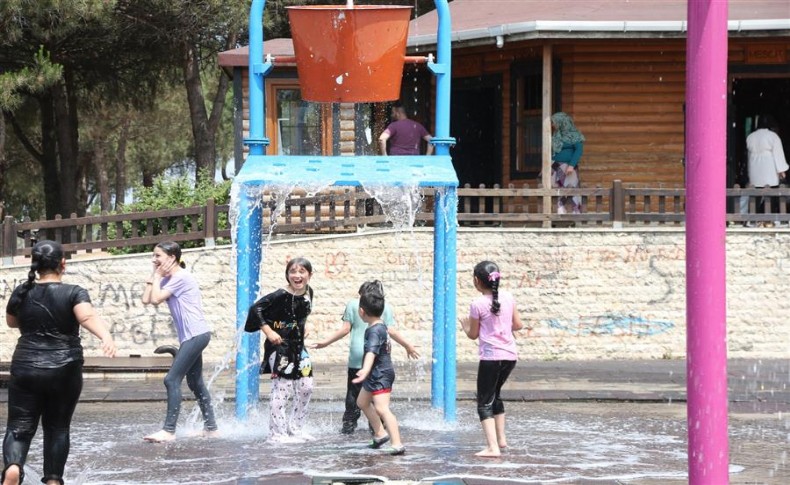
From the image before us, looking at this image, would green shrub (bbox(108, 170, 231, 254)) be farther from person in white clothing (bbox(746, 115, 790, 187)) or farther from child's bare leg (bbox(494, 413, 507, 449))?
child's bare leg (bbox(494, 413, 507, 449))

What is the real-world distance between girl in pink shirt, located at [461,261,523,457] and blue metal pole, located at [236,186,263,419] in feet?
7.69

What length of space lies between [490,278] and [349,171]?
1806 mm

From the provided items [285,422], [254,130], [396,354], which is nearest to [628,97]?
[396,354]

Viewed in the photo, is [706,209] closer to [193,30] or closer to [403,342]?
[403,342]

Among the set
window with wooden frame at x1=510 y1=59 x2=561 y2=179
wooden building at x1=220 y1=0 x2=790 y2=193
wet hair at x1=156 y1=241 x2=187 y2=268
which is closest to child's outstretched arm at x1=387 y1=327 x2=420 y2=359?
wet hair at x1=156 y1=241 x2=187 y2=268

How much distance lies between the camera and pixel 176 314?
10.7 metres

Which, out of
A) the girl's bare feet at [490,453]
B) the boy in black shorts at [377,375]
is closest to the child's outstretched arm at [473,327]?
the boy in black shorts at [377,375]

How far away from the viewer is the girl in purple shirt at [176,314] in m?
10.6

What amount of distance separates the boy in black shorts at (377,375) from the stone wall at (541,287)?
7.68m

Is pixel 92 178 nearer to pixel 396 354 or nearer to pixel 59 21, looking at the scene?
pixel 59 21

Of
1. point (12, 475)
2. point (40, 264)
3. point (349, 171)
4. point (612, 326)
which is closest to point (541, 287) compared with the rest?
point (612, 326)

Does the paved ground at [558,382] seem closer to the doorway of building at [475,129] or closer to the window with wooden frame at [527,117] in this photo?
the window with wooden frame at [527,117]

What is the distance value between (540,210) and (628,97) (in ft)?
Answer: 10.9

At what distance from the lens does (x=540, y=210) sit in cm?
1848
